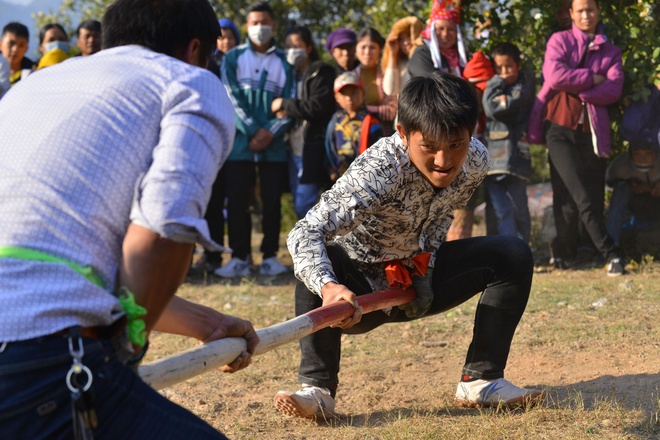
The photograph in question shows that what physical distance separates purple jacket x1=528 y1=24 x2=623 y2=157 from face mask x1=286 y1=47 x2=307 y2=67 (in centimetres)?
225

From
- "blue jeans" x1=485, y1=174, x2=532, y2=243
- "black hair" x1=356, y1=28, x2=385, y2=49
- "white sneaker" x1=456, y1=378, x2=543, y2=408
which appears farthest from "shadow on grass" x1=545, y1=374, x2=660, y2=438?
"black hair" x1=356, y1=28, x2=385, y2=49

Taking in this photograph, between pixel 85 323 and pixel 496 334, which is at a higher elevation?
pixel 85 323

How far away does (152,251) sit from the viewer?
2.20 m

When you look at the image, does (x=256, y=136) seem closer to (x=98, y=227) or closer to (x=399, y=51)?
(x=399, y=51)

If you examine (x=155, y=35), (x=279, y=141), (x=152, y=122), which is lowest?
(x=279, y=141)

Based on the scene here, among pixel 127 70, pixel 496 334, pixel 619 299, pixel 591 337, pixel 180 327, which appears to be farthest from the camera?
pixel 619 299

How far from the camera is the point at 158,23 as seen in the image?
2416 mm

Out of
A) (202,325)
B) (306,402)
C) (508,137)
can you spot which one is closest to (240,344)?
(202,325)

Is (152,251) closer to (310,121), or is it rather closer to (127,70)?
(127,70)

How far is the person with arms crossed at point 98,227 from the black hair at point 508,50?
233 inches

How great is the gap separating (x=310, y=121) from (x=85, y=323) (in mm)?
6101

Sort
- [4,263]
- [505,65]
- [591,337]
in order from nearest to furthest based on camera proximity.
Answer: [4,263] < [591,337] < [505,65]

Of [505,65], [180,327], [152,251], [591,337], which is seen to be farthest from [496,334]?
[505,65]

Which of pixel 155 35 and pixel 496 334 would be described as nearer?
pixel 155 35
